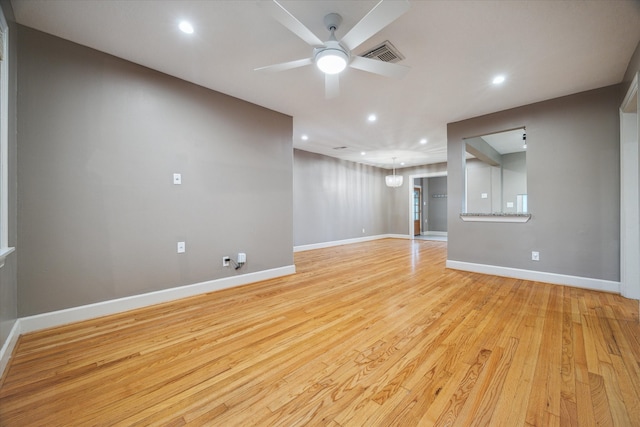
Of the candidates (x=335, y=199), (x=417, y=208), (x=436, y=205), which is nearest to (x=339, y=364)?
(x=335, y=199)

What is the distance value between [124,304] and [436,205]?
10684 millimetres

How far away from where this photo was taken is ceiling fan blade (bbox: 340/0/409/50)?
149cm

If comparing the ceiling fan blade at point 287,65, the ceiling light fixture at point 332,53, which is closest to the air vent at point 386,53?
the ceiling light fixture at point 332,53

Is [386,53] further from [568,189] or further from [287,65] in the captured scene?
[568,189]

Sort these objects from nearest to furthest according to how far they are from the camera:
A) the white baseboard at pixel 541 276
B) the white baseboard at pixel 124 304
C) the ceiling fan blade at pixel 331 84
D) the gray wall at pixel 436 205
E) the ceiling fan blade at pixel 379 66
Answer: the ceiling fan blade at pixel 379 66
the white baseboard at pixel 124 304
the ceiling fan blade at pixel 331 84
the white baseboard at pixel 541 276
the gray wall at pixel 436 205

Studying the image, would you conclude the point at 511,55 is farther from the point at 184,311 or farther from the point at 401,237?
the point at 401,237

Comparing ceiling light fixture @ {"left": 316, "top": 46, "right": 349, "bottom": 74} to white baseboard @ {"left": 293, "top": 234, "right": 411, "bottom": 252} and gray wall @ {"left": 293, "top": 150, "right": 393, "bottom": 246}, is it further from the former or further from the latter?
white baseboard @ {"left": 293, "top": 234, "right": 411, "bottom": 252}

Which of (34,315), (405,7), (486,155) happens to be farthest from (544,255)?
(34,315)

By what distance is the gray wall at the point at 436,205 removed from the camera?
1041 cm

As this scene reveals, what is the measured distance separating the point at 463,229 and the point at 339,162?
4.24 metres

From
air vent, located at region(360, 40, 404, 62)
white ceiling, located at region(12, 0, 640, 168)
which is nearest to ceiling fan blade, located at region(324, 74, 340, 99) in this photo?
white ceiling, located at region(12, 0, 640, 168)

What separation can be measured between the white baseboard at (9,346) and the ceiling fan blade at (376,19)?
10.4ft

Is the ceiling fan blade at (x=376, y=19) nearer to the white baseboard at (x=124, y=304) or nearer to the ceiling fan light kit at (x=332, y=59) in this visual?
the ceiling fan light kit at (x=332, y=59)

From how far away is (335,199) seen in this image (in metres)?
7.51
